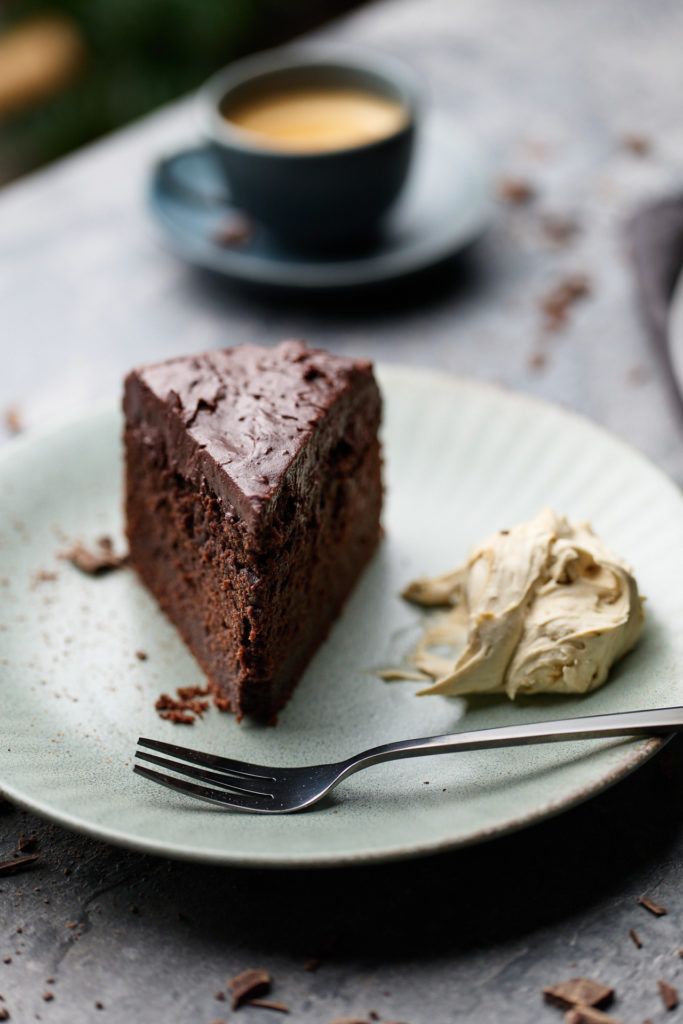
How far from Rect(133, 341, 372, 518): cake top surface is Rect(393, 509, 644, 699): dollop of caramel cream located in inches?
15.1

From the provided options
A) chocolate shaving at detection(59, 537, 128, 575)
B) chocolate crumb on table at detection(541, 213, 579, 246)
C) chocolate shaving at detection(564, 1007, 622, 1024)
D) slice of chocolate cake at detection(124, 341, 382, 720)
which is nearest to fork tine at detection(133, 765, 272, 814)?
slice of chocolate cake at detection(124, 341, 382, 720)

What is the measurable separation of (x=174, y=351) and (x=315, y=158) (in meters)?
0.61

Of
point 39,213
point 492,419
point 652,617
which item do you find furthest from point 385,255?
point 652,617

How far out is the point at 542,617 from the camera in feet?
5.90

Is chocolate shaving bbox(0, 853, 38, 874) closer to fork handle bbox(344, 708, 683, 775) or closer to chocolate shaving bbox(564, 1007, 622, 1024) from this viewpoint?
fork handle bbox(344, 708, 683, 775)

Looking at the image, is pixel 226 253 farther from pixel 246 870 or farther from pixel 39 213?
pixel 246 870

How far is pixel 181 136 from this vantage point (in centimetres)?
386

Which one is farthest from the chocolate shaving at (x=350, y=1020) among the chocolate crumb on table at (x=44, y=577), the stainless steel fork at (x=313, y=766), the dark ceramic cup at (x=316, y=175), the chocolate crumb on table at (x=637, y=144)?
the chocolate crumb on table at (x=637, y=144)

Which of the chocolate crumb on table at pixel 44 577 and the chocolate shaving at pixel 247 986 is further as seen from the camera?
the chocolate crumb on table at pixel 44 577

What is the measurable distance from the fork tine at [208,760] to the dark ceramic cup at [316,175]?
171 centimetres

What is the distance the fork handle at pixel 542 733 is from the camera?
5.13 feet

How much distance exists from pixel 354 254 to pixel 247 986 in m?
2.15

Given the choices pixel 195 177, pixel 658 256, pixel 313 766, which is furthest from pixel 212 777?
Answer: pixel 195 177

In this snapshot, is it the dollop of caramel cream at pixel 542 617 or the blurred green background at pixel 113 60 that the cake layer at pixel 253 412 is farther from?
the blurred green background at pixel 113 60
